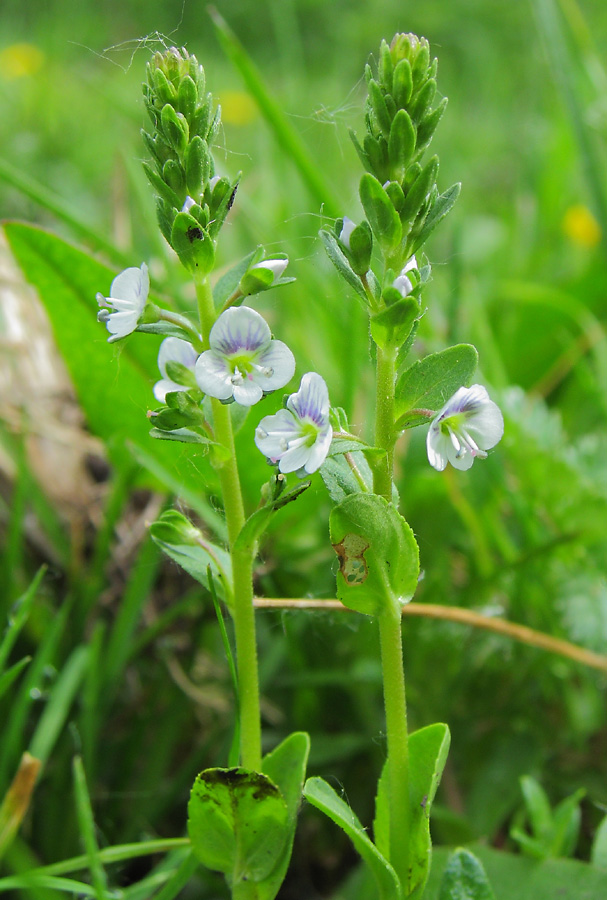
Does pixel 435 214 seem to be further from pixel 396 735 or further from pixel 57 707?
pixel 57 707

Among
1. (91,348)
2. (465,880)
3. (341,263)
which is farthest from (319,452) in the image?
(91,348)

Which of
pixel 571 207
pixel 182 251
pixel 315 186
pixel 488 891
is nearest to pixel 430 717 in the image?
pixel 488 891

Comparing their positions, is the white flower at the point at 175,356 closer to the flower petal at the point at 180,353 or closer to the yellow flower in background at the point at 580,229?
the flower petal at the point at 180,353

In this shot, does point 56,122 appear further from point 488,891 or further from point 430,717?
point 488,891

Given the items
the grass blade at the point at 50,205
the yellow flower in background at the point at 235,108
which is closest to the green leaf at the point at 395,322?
the grass blade at the point at 50,205

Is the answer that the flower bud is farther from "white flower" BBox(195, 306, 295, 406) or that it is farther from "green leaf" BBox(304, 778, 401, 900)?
"green leaf" BBox(304, 778, 401, 900)

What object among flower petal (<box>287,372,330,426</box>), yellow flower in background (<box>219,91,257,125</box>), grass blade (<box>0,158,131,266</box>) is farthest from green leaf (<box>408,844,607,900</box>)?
yellow flower in background (<box>219,91,257,125</box>)

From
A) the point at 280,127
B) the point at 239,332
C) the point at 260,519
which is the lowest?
the point at 260,519
